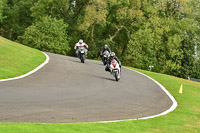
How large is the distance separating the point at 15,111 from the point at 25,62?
45.7 ft

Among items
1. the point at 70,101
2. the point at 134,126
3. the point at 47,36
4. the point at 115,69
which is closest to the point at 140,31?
the point at 47,36

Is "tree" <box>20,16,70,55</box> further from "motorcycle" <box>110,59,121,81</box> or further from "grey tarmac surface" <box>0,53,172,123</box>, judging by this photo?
"grey tarmac surface" <box>0,53,172,123</box>

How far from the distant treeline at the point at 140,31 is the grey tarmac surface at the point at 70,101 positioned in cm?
4144

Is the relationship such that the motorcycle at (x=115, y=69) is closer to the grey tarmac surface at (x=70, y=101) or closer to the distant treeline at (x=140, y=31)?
the grey tarmac surface at (x=70, y=101)

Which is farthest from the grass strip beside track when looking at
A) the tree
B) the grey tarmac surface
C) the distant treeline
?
the tree

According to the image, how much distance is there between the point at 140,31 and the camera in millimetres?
58906

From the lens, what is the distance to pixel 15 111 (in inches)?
370

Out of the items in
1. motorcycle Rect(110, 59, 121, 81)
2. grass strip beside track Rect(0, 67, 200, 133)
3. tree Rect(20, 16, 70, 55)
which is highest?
tree Rect(20, 16, 70, 55)

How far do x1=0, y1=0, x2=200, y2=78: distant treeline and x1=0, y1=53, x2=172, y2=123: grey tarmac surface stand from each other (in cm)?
4144

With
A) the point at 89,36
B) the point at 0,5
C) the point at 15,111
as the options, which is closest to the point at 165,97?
the point at 15,111

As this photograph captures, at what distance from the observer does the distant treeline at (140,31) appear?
2317 inches

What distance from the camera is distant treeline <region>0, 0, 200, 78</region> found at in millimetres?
58844

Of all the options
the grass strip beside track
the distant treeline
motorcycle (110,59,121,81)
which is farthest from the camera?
the distant treeline

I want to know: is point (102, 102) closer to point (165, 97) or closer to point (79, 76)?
point (165, 97)
